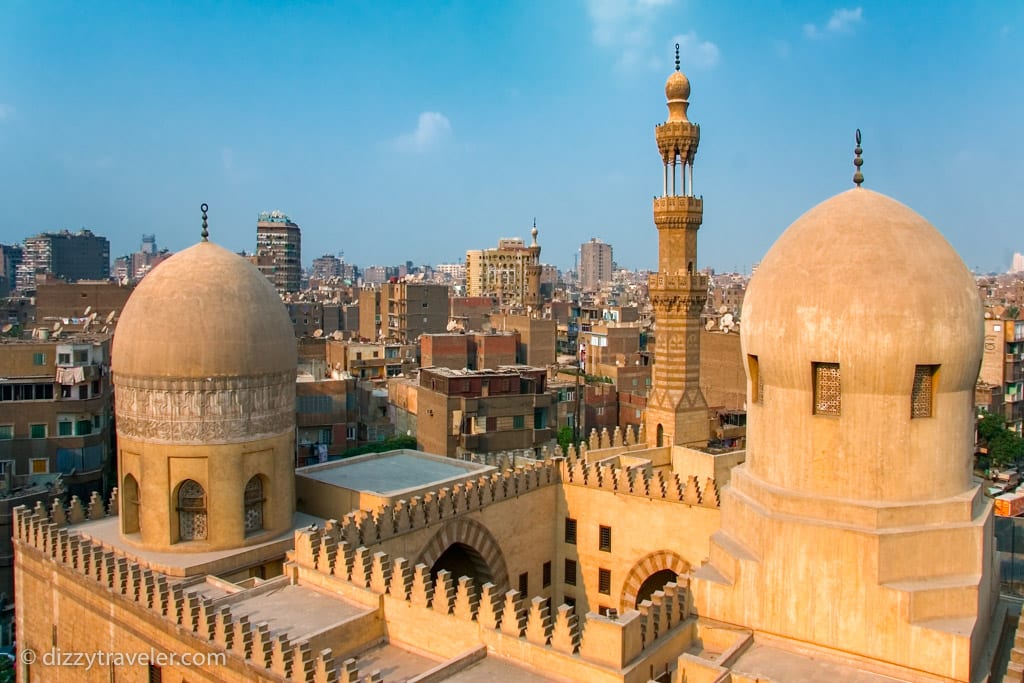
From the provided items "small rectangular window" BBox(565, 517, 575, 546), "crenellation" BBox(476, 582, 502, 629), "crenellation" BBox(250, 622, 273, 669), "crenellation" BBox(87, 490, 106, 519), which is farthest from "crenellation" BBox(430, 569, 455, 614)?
"crenellation" BBox(87, 490, 106, 519)

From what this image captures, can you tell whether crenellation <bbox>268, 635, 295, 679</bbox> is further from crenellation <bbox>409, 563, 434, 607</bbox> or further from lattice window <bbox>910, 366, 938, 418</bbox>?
lattice window <bbox>910, 366, 938, 418</bbox>

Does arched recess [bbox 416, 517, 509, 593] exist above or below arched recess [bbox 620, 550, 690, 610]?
above

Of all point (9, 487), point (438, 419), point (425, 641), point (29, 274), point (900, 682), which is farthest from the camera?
point (29, 274)

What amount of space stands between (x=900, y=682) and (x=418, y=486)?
11.3 metres

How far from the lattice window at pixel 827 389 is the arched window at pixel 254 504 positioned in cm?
1150

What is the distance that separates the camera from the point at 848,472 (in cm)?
1241

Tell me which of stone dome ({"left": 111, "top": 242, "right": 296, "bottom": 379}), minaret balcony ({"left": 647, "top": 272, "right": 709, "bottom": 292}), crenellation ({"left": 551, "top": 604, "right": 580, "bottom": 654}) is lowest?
crenellation ({"left": 551, "top": 604, "right": 580, "bottom": 654})

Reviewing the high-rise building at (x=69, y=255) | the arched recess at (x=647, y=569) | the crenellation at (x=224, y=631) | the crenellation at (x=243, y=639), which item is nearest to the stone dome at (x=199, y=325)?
the crenellation at (x=224, y=631)

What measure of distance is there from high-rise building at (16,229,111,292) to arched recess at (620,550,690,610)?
146 m

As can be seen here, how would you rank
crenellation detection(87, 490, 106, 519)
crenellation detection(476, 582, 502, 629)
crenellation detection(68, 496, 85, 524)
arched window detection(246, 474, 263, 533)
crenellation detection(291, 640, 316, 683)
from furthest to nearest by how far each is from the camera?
crenellation detection(87, 490, 106, 519)
crenellation detection(68, 496, 85, 524)
arched window detection(246, 474, 263, 533)
crenellation detection(476, 582, 502, 629)
crenellation detection(291, 640, 316, 683)

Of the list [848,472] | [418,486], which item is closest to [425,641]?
[418,486]

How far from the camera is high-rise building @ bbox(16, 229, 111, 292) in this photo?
146750 millimetres

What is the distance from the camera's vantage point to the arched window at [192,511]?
17156mm

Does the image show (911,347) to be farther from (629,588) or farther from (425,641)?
(629,588)
